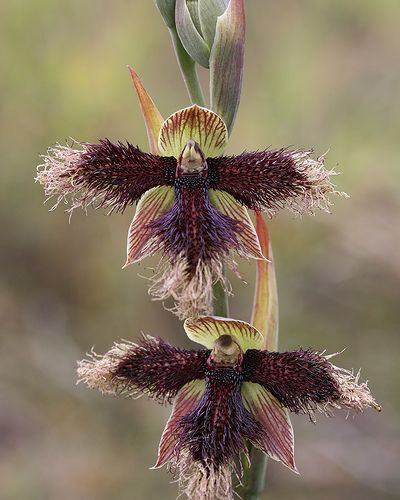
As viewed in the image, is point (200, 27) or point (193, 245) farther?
point (200, 27)

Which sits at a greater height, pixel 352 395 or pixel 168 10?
pixel 168 10

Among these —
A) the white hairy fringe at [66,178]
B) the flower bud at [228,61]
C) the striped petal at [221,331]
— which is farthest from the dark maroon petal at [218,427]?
the flower bud at [228,61]

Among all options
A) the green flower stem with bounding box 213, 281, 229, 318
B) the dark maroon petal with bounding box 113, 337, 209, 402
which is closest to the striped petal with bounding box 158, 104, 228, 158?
the green flower stem with bounding box 213, 281, 229, 318

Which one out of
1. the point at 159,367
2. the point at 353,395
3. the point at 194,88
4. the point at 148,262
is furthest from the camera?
the point at 148,262

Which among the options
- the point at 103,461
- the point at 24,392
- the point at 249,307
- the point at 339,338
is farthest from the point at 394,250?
the point at 24,392

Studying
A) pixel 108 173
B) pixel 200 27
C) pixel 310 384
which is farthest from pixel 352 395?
pixel 200 27

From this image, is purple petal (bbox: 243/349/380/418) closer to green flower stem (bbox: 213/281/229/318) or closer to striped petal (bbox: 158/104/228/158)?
green flower stem (bbox: 213/281/229/318)

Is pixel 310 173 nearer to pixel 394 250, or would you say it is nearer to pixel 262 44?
pixel 394 250

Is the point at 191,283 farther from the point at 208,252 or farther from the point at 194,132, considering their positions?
the point at 194,132
